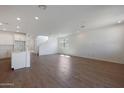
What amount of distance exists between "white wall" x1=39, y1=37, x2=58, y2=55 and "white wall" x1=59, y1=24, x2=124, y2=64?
349cm

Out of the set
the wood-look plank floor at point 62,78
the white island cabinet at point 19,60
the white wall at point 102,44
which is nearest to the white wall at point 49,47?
the white wall at point 102,44

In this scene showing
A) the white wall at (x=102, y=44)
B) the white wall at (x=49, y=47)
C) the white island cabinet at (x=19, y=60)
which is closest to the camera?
the white island cabinet at (x=19, y=60)

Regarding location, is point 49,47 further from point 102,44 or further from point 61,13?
point 61,13

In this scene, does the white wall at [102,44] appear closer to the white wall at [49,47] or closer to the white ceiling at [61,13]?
the white ceiling at [61,13]

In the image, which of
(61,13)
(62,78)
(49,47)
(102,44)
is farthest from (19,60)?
(49,47)

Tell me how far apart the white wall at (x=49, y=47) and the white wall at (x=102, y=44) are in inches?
137

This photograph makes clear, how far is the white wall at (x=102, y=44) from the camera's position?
6.10 metres

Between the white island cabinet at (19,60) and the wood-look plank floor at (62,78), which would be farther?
the white island cabinet at (19,60)

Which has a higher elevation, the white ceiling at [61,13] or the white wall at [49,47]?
the white ceiling at [61,13]

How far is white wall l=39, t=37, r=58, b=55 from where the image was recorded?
11.2m

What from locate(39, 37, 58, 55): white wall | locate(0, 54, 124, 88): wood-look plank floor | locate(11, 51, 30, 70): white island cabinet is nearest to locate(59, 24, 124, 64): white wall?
locate(0, 54, 124, 88): wood-look plank floor
